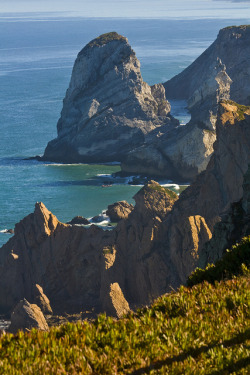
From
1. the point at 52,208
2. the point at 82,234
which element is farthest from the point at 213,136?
the point at 82,234

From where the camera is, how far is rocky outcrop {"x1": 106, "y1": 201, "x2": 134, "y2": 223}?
92.8 meters

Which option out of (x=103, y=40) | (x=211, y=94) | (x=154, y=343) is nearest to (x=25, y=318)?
(x=154, y=343)

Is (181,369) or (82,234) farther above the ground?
(181,369)

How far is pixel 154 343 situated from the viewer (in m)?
16.2

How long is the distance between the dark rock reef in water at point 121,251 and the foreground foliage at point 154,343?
34.6m

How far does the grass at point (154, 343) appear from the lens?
15.3 metres

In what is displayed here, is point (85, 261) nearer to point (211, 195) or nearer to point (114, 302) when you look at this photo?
point (114, 302)

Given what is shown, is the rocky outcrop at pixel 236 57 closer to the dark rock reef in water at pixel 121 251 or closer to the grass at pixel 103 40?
the grass at pixel 103 40

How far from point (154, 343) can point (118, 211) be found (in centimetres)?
7727

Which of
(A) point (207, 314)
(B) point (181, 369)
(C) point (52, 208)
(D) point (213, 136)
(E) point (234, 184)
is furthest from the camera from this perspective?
(D) point (213, 136)

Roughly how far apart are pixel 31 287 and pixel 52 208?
41.5m

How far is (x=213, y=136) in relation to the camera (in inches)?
A: 4636

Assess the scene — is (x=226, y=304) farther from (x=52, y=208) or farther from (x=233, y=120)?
(x=52, y=208)

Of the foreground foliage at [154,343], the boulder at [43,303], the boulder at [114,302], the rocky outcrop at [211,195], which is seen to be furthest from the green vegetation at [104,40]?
the foreground foliage at [154,343]
